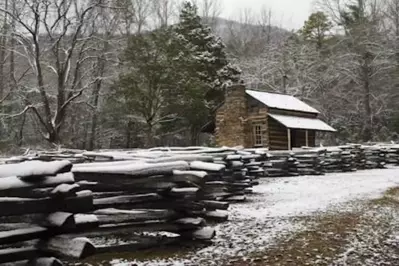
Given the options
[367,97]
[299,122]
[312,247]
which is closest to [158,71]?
[299,122]

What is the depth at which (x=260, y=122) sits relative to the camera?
27.0m

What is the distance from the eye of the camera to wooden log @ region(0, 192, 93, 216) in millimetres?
4355

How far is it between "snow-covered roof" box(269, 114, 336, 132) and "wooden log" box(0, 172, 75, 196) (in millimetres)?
22044

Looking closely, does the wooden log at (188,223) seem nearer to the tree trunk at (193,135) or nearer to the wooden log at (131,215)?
the wooden log at (131,215)

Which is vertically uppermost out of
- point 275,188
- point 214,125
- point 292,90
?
point 292,90

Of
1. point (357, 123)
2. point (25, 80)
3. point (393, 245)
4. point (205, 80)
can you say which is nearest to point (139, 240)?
point (393, 245)

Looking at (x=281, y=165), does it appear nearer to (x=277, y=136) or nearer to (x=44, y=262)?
(x=277, y=136)

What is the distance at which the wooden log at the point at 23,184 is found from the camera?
4.23 m

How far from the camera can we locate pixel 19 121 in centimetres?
3953

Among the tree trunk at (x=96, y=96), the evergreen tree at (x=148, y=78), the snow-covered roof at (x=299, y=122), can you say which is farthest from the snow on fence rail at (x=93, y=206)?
the tree trunk at (x=96, y=96)

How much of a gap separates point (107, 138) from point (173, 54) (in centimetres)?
966

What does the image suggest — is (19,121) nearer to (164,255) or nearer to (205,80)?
(205,80)

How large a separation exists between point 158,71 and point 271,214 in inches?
942

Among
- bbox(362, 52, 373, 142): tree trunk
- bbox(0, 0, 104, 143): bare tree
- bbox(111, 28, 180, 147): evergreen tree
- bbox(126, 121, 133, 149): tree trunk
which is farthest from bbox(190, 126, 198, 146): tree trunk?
bbox(362, 52, 373, 142): tree trunk
